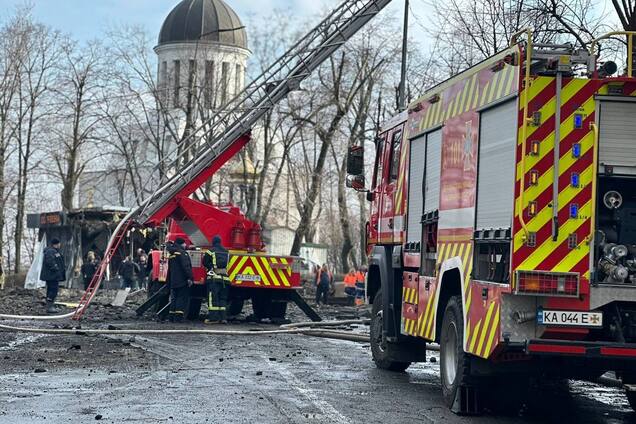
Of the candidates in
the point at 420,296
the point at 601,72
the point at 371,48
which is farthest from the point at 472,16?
the point at 371,48

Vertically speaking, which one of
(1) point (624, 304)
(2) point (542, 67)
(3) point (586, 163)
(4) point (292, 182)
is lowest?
(1) point (624, 304)

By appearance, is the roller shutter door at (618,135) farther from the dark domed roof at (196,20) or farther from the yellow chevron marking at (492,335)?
the dark domed roof at (196,20)

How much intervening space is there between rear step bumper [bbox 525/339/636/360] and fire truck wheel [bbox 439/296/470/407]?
51.3 inches

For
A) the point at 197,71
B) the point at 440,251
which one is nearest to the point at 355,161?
the point at 440,251

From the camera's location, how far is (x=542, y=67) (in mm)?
9469

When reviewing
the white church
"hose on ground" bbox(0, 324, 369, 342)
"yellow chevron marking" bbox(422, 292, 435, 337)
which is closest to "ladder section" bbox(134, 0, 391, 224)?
"hose on ground" bbox(0, 324, 369, 342)

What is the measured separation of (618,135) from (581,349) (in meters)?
1.78

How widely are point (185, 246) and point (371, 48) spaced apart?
Answer: 1110 inches

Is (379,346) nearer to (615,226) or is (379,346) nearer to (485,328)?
(485,328)

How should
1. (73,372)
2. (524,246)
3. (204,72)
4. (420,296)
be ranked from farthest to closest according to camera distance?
(204,72) < (73,372) < (420,296) < (524,246)

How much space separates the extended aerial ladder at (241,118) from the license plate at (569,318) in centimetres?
1588

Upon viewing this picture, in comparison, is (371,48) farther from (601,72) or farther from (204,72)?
(601,72)

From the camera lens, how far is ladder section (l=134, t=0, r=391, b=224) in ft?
80.4

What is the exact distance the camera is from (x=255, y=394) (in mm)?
11367
